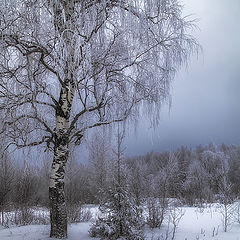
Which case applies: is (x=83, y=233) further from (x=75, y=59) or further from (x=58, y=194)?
(x=75, y=59)

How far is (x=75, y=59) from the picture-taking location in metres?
3.00

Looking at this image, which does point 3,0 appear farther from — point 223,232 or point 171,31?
point 223,232

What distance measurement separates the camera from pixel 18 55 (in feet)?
11.7

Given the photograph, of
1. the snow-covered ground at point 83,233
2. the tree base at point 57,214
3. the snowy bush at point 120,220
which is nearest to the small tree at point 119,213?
the snowy bush at point 120,220

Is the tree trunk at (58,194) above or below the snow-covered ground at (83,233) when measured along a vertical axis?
above

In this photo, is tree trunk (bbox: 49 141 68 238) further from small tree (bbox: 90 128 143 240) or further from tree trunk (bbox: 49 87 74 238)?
small tree (bbox: 90 128 143 240)

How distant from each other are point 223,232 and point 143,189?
3081 mm

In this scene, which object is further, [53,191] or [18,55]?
[53,191]

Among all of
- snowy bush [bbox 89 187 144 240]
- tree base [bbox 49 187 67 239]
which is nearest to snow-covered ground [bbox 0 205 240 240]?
tree base [bbox 49 187 67 239]

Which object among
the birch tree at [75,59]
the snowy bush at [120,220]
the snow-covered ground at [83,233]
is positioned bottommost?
the snow-covered ground at [83,233]

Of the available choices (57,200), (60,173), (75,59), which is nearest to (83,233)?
(57,200)

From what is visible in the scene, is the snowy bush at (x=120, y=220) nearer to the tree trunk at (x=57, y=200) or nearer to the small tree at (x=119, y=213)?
the small tree at (x=119, y=213)

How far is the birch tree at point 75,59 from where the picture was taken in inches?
125

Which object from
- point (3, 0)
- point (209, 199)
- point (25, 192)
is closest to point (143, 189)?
point (3, 0)
